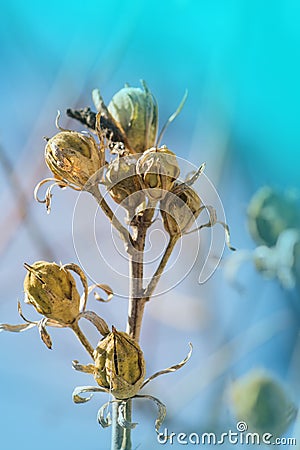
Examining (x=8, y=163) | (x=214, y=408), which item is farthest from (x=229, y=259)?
(x=8, y=163)

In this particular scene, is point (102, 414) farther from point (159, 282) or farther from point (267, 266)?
point (267, 266)

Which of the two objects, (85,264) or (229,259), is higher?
(229,259)

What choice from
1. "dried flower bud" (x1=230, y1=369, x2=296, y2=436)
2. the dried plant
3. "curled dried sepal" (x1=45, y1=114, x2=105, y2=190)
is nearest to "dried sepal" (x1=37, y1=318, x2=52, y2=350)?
the dried plant

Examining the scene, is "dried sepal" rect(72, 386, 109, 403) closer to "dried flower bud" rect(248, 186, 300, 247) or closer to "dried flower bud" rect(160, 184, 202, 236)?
"dried flower bud" rect(160, 184, 202, 236)
